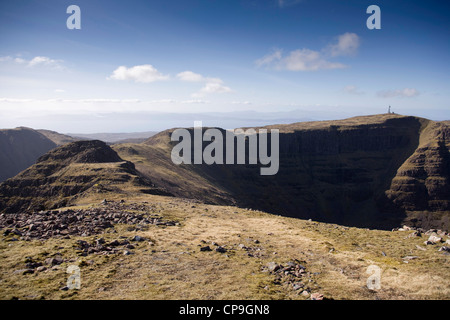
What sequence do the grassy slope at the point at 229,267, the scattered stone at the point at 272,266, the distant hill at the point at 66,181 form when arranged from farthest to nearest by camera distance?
the distant hill at the point at 66,181, the scattered stone at the point at 272,266, the grassy slope at the point at 229,267

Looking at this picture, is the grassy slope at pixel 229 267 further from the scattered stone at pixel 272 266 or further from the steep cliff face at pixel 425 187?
the steep cliff face at pixel 425 187

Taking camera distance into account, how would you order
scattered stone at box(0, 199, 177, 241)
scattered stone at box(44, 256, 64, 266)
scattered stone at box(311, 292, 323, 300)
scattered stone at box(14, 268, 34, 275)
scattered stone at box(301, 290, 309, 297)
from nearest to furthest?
1. scattered stone at box(311, 292, 323, 300)
2. scattered stone at box(301, 290, 309, 297)
3. scattered stone at box(14, 268, 34, 275)
4. scattered stone at box(44, 256, 64, 266)
5. scattered stone at box(0, 199, 177, 241)

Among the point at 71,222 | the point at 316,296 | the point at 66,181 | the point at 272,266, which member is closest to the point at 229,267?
the point at 272,266

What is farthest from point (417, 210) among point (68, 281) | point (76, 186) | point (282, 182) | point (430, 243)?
point (68, 281)

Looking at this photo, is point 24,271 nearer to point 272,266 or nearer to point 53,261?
point 53,261

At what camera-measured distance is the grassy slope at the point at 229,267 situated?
14773 millimetres

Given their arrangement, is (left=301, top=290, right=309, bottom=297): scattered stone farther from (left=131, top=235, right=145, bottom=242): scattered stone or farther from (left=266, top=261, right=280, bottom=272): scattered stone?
(left=131, top=235, right=145, bottom=242): scattered stone

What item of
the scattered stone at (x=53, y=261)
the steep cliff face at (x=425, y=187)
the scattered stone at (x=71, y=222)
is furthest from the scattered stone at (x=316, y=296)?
the steep cliff face at (x=425, y=187)

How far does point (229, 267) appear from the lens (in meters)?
18.8

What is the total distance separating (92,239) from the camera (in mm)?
22078

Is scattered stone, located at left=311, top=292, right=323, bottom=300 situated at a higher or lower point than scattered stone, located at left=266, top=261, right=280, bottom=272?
higher

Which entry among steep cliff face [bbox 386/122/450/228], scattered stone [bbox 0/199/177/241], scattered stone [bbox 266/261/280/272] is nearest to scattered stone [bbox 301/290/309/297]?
scattered stone [bbox 266/261/280/272]

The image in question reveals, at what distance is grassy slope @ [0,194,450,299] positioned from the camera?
14773 mm
